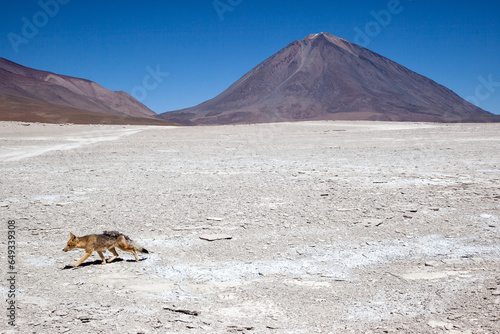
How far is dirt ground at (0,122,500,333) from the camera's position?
11.0ft

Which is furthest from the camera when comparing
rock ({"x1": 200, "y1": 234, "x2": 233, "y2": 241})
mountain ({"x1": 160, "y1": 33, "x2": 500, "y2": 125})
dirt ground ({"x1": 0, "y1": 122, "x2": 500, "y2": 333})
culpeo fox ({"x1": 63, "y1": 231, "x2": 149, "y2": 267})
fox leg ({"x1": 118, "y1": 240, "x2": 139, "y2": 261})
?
mountain ({"x1": 160, "y1": 33, "x2": 500, "y2": 125})

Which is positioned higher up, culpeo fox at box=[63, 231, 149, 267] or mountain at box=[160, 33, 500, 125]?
mountain at box=[160, 33, 500, 125]

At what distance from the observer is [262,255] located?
4828 millimetres

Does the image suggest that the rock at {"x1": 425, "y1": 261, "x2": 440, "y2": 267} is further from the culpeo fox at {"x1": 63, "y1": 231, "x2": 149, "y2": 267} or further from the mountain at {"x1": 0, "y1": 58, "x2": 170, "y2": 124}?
the mountain at {"x1": 0, "y1": 58, "x2": 170, "y2": 124}

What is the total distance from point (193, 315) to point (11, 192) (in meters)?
6.26

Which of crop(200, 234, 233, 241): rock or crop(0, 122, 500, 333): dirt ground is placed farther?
crop(200, 234, 233, 241): rock

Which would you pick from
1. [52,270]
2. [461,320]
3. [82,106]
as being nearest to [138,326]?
[52,270]

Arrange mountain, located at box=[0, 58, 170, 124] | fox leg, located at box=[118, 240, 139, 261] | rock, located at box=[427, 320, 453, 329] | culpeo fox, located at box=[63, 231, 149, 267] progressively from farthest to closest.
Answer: mountain, located at box=[0, 58, 170, 124]
fox leg, located at box=[118, 240, 139, 261]
culpeo fox, located at box=[63, 231, 149, 267]
rock, located at box=[427, 320, 453, 329]

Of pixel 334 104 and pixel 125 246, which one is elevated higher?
→ pixel 334 104

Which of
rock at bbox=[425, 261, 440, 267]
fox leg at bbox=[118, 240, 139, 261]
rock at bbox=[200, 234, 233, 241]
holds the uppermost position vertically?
fox leg at bbox=[118, 240, 139, 261]

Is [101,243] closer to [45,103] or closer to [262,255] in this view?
[262,255]

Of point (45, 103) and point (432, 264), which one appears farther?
point (45, 103)

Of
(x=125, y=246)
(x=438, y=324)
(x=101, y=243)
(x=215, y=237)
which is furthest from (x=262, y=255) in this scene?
(x=438, y=324)

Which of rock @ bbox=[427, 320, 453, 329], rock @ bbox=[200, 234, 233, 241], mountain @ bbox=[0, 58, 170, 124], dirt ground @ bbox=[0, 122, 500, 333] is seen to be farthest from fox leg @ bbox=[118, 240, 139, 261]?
mountain @ bbox=[0, 58, 170, 124]
